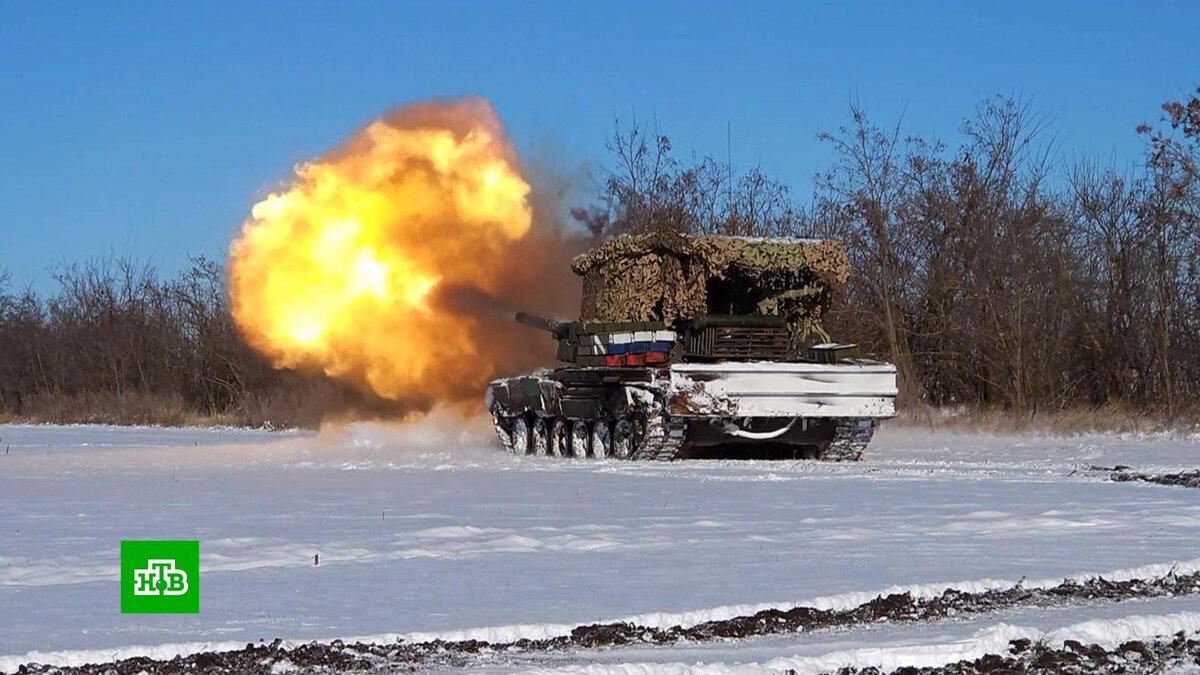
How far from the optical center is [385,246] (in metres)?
26.0

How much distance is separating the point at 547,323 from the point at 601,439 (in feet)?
8.77

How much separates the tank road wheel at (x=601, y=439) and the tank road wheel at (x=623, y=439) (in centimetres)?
14

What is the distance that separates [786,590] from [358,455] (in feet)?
49.9

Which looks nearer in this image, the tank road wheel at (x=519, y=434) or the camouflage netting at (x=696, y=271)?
the camouflage netting at (x=696, y=271)

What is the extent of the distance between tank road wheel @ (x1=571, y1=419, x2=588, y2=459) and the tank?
21mm

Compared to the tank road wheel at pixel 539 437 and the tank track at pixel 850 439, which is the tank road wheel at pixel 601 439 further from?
the tank track at pixel 850 439

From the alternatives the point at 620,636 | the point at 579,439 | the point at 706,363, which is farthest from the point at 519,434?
the point at 620,636

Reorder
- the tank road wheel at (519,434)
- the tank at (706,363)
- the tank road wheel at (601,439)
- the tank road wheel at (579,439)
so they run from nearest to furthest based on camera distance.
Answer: the tank at (706,363) → the tank road wheel at (601,439) → the tank road wheel at (579,439) → the tank road wheel at (519,434)

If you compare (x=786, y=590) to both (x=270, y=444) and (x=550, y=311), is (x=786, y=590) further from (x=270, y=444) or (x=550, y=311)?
(x=270, y=444)

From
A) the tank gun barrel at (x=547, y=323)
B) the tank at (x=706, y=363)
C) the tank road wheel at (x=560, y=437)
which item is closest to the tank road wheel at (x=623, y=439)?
the tank at (x=706, y=363)

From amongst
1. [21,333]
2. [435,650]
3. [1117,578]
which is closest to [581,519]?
[1117,578]

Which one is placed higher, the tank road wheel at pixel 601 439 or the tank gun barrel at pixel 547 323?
the tank gun barrel at pixel 547 323

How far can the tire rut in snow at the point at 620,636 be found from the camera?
7.30m

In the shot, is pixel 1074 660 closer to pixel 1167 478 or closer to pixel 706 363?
pixel 1167 478
